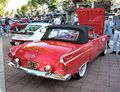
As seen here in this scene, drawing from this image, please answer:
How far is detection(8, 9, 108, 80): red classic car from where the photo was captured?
183 inches

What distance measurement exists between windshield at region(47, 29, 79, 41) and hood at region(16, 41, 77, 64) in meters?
0.43

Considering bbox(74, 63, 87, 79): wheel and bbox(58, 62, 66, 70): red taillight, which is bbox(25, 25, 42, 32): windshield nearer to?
bbox(74, 63, 87, 79): wheel

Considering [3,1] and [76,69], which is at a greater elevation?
[3,1]

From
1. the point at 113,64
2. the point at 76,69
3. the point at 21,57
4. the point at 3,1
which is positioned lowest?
the point at 113,64

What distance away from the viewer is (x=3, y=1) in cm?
2089

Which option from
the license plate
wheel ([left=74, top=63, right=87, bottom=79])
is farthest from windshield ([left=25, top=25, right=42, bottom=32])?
the license plate

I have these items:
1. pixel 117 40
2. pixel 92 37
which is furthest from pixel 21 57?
pixel 117 40

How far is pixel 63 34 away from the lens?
619cm

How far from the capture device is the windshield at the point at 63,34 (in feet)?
19.6

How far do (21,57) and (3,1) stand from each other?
56.2 ft

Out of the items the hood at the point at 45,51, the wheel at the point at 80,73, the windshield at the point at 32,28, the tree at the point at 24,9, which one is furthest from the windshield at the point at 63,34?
the tree at the point at 24,9

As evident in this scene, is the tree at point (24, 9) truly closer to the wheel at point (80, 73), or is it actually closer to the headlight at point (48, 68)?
the wheel at point (80, 73)

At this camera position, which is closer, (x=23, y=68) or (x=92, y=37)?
(x=23, y=68)

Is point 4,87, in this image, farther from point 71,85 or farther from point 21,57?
point 71,85
